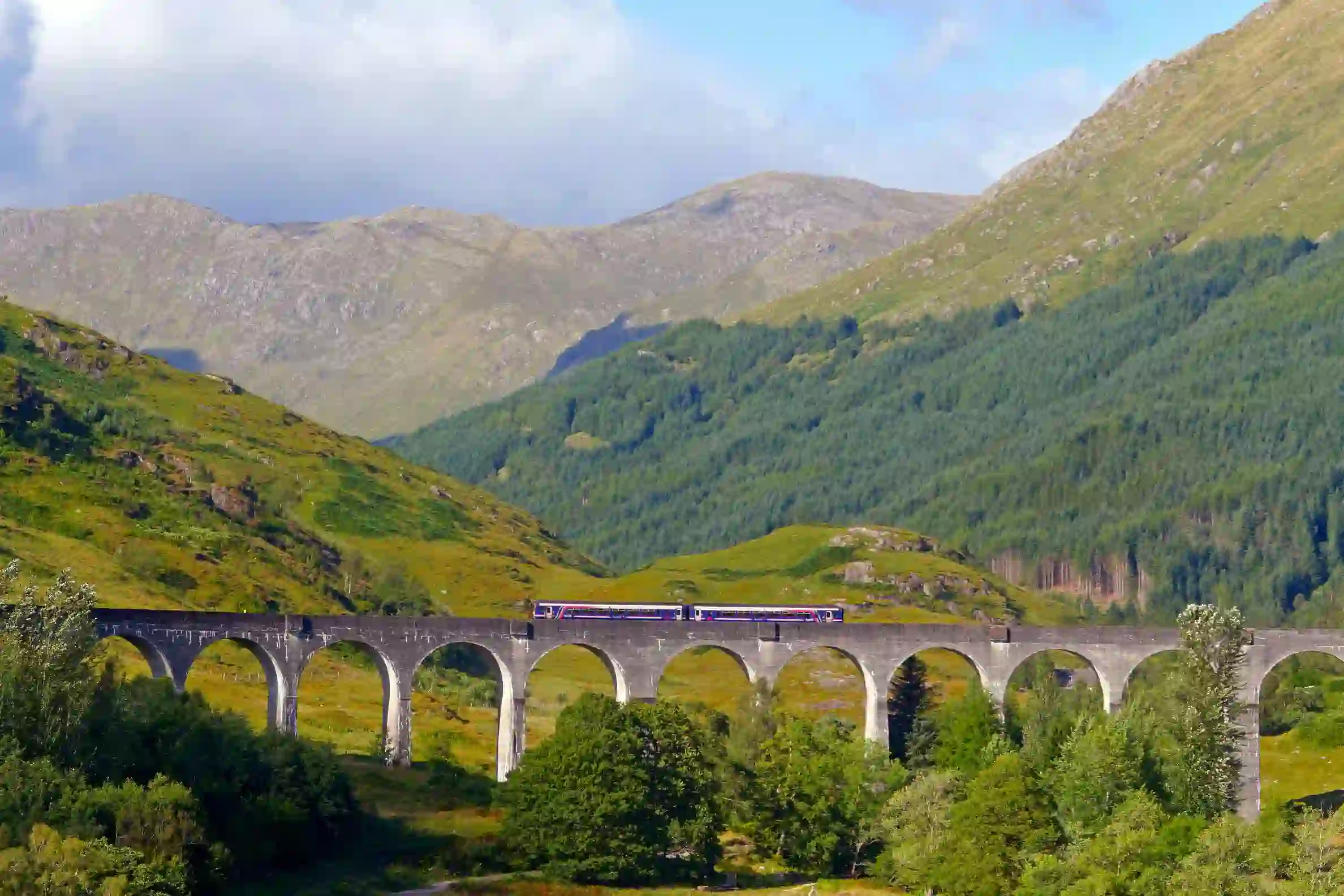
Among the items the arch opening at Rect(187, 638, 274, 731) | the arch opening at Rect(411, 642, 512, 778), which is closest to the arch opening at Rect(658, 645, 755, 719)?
the arch opening at Rect(411, 642, 512, 778)

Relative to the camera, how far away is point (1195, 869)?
87750mm

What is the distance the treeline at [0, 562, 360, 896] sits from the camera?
78.8 m

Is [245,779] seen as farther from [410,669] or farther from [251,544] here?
[251,544]

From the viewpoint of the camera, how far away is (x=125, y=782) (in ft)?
282

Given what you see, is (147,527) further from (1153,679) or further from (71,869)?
(71,869)

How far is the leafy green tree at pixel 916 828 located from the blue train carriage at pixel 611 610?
34490mm

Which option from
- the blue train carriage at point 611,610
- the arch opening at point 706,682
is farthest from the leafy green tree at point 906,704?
the arch opening at point 706,682

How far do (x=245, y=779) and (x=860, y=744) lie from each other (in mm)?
35823

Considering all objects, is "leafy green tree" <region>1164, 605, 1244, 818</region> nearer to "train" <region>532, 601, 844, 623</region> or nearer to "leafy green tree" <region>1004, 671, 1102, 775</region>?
"leafy green tree" <region>1004, 671, 1102, 775</region>

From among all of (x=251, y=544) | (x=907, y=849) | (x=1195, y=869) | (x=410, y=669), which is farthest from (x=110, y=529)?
(x=1195, y=869)

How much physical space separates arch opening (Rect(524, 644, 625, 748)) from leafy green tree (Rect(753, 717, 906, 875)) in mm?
19146

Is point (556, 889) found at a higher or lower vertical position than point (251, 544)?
lower

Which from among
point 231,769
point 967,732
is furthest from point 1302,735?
point 231,769

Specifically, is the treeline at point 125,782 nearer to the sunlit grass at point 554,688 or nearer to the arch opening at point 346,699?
the arch opening at point 346,699
